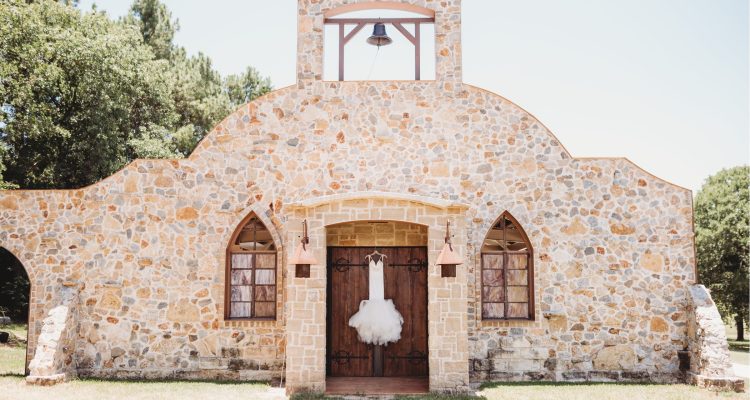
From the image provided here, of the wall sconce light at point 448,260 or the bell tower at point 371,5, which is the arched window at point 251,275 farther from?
the wall sconce light at point 448,260

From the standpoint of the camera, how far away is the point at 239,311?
1313cm

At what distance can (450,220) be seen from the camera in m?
11.3

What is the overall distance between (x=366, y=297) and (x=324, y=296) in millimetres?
1734

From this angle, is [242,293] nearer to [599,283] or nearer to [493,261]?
[493,261]

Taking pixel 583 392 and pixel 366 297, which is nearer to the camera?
pixel 583 392

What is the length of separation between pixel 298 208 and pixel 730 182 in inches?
971

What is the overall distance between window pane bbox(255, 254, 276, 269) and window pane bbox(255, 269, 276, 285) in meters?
0.11

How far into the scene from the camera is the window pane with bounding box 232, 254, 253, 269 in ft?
43.4

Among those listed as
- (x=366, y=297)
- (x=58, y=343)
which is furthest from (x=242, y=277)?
(x=58, y=343)

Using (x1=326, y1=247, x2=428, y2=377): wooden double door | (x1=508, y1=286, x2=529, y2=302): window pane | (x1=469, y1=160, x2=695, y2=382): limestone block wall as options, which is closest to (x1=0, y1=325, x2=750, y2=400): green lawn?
(x1=469, y1=160, x2=695, y2=382): limestone block wall

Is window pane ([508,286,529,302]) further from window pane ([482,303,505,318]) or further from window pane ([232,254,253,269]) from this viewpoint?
window pane ([232,254,253,269])

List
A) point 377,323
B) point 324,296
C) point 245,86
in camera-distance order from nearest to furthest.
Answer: point 324,296 → point 377,323 → point 245,86

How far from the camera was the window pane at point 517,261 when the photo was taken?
13.3m

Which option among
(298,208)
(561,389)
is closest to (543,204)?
(561,389)
